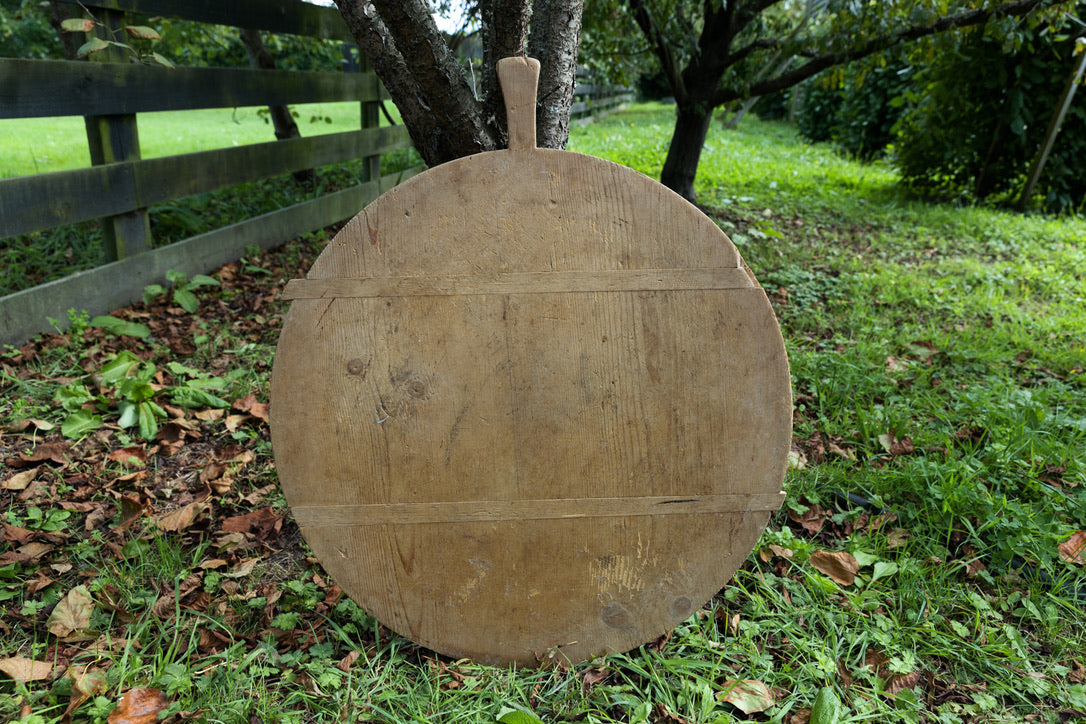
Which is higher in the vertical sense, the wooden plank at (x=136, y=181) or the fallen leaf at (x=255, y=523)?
the wooden plank at (x=136, y=181)

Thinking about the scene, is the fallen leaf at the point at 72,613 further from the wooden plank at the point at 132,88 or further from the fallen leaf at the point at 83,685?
the wooden plank at the point at 132,88

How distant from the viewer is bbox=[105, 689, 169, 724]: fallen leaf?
156 centimetres

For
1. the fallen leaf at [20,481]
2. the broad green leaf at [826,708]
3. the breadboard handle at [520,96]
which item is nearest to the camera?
the breadboard handle at [520,96]

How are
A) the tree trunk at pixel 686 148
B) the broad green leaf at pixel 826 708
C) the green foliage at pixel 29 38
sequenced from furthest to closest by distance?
the green foliage at pixel 29 38 < the tree trunk at pixel 686 148 < the broad green leaf at pixel 826 708

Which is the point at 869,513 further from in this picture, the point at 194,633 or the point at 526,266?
the point at 194,633

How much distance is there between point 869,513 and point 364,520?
5.36 feet

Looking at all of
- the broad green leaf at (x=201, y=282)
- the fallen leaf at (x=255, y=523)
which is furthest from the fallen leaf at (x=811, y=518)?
the broad green leaf at (x=201, y=282)

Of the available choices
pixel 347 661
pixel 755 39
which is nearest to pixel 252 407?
pixel 347 661

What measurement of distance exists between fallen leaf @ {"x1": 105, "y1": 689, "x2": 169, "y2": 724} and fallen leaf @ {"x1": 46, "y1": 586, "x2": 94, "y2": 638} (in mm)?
312

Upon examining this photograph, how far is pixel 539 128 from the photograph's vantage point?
7.73ft

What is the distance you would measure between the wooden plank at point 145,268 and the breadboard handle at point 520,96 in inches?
102

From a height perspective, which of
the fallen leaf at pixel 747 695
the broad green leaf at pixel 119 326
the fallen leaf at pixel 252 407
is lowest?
the fallen leaf at pixel 747 695

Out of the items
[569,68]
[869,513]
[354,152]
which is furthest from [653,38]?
[869,513]

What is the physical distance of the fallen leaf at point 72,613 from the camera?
1.79 m
